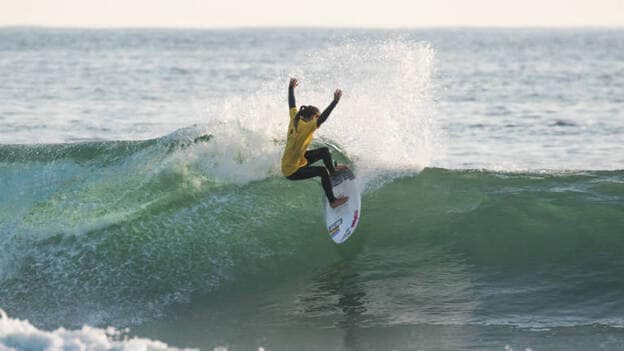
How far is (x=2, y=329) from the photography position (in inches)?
245

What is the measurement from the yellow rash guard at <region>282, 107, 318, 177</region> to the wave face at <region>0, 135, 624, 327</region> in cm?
117

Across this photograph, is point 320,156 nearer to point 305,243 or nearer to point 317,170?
point 317,170

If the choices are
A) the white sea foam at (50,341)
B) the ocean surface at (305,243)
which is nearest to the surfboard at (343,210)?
the ocean surface at (305,243)

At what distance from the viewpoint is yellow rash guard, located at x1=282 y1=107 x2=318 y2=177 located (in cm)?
916

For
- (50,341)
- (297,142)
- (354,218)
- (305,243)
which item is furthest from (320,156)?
(50,341)

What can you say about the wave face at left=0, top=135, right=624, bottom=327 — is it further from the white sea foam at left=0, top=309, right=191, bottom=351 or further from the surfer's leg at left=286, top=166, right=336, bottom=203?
the white sea foam at left=0, top=309, right=191, bottom=351

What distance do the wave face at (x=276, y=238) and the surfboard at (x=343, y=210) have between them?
37 cm

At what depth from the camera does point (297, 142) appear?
30.5ft

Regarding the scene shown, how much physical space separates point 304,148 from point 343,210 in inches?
38.5

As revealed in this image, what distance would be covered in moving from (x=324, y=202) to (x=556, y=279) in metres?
2.83

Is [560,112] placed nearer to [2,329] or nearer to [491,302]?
[491,302]

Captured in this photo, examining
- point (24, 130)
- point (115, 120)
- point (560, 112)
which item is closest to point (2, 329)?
point (24, 130)

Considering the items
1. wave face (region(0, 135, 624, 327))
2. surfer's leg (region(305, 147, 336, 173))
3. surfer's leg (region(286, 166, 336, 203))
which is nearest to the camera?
wave face (region(0, 135, 624, 327))

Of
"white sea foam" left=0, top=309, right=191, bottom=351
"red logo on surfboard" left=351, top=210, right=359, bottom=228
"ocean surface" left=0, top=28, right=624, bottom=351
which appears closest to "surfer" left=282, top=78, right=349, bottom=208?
"red logo on surfboard" left=351, top=210, right=359, bottom=228
